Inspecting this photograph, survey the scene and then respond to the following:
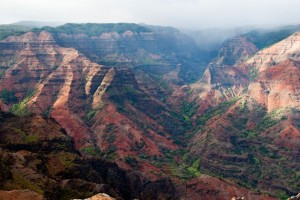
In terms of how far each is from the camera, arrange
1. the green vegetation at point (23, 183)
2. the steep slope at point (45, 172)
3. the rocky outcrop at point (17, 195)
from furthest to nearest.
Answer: the steep slope at point (45, 172)
the green vegetation at point (23, 183)
the rocky outcrop at point (17, 195)

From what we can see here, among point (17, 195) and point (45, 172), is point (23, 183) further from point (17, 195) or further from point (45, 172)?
point (17, 195)

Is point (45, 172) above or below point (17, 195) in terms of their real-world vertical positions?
below

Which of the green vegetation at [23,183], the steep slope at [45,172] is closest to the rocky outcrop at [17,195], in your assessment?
the steep slope at [45,172]

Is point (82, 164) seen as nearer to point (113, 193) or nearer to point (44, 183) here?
point (113, 193)

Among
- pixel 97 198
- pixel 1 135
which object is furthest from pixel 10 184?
pixel 97 198

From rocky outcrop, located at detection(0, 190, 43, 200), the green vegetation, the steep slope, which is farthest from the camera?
the steep slope

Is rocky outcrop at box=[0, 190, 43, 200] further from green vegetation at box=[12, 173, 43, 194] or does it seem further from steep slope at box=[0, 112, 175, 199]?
green vegetation at box=[12, 173, 43, 194]

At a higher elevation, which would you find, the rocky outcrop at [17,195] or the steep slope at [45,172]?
the rocky outcrop at [17,195]

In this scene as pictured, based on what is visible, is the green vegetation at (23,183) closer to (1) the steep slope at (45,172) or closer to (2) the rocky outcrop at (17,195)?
(1) the steep slope at (45,172)

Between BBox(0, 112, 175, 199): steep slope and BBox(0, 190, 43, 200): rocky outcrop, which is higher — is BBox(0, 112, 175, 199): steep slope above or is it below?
below

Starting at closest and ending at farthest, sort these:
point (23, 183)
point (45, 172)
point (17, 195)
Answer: point (17, 195) < point (23, 183) < point (45, 172)

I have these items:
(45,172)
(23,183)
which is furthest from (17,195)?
(45,172)

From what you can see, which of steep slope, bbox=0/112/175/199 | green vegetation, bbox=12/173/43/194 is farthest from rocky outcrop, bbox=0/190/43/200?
green vegetation, bbox=12/173/43/194
